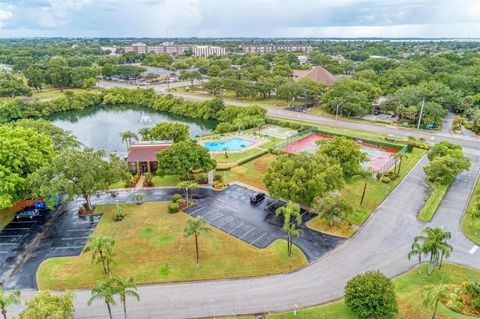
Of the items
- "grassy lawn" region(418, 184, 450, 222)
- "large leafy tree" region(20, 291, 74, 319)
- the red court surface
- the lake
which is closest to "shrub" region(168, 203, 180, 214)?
"large leafy tree" region(20, 291, 74, 319)

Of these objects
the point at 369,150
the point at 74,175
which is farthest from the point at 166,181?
the point at 369,150

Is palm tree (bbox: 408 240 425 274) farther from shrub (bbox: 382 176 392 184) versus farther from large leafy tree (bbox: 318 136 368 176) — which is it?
shrub (bbox: 382 176 392 184)

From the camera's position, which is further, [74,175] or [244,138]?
[244,138]

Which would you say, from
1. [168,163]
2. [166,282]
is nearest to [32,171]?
[168,163]

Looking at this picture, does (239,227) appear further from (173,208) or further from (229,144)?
(229,144)

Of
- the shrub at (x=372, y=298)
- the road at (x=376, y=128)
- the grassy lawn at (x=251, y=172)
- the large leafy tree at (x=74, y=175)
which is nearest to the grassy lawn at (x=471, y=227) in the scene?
the shrub at (x=372, y=298)
